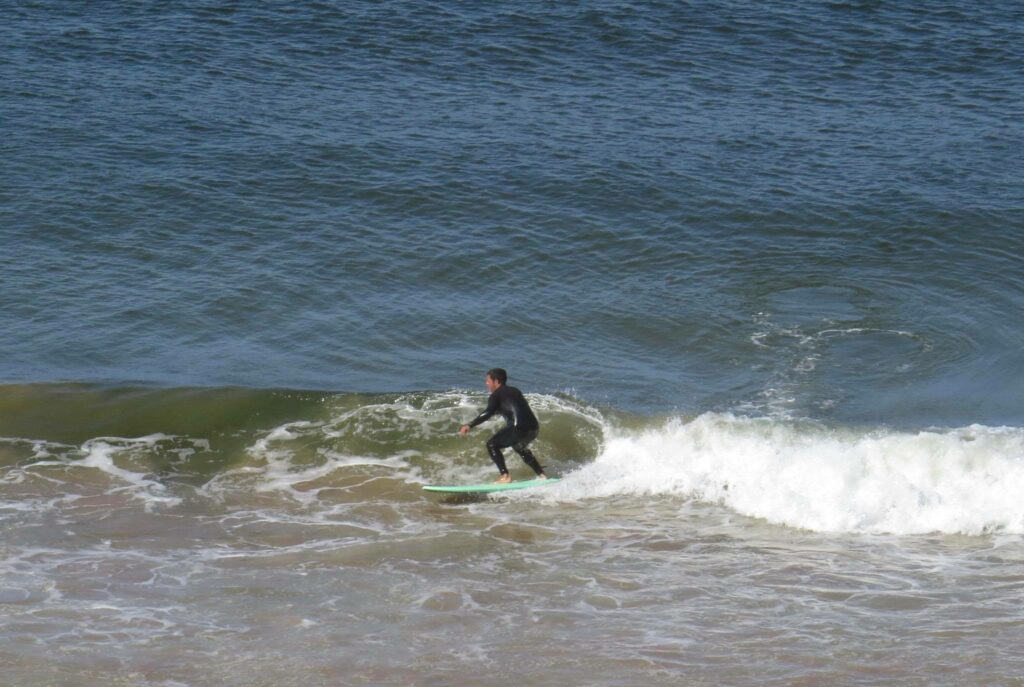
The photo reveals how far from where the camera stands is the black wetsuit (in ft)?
52.0

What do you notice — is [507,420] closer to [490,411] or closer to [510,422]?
[510,422]

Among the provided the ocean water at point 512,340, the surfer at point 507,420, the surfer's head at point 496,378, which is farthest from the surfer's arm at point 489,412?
the ocean water at point 512,340

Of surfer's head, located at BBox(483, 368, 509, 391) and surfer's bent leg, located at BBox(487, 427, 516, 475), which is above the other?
surfer's head, located at BBox(483, 368, 509, 391)

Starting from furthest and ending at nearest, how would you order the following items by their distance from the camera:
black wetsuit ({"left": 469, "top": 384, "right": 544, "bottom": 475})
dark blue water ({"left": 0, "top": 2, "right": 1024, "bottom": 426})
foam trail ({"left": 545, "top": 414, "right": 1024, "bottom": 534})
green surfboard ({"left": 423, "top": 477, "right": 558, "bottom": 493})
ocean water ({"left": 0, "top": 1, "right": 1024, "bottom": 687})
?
1. dark blue water ({"left": 0, "top": 2, "right": 1024, "bottom": 426})
2. black wetsuit ({"left": 469, "top": 384, "right": 544, "bottom": 475})
3. green surfboard ({"left": 423, "top": 477, "right": 558, "bottom": 493})
4. foam trail ({"left": 545, "top": 414, "right": 1024, "bottom": 534})
5. ocean water ({"left": 0, "top": 1, "right": 1024, "bottom": 687})

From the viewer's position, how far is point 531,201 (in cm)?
2548

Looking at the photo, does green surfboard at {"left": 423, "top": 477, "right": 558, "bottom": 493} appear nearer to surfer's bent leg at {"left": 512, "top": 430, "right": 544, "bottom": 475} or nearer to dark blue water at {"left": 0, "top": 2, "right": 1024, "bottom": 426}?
surfer's bent leg at {"left": 512, "top": 430, "right": 544, "bottom": 475}

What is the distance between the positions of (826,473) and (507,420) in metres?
3.95

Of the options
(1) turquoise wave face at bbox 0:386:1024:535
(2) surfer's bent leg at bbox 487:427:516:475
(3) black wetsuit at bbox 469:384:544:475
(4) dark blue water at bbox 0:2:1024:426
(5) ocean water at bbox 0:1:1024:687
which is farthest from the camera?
(4) dark blue water at bbox 0:2:1024:426

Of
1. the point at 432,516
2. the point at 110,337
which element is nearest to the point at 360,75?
the point at 110,337

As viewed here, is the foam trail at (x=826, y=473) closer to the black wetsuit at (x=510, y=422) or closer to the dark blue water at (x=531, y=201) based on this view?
the black wetsuit at (x=510, y=422)

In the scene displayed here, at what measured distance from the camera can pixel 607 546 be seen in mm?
14109

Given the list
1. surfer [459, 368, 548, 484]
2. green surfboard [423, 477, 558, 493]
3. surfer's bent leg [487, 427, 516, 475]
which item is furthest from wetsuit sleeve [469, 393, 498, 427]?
green surfboard [423, 477, 558, 493]

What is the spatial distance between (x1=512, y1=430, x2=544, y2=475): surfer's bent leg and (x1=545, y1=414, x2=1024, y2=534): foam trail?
1.28ft

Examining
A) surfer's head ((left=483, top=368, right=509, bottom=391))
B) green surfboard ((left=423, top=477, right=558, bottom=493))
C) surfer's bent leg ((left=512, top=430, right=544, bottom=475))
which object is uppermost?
surfer's head ((left=483, top=368, right=509, bottom=391))
